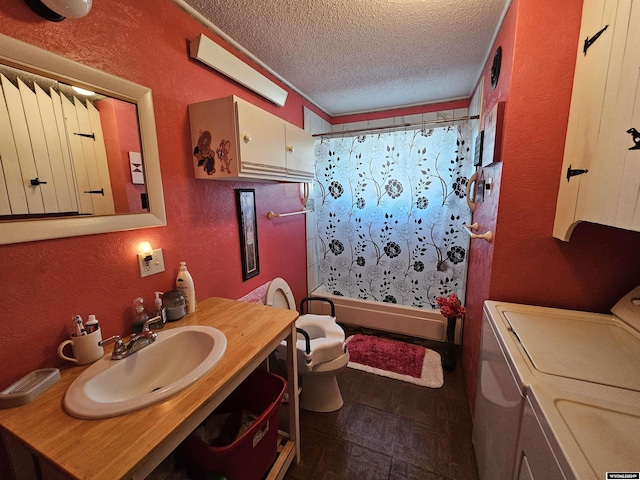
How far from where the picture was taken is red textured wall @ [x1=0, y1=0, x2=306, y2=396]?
82 cm

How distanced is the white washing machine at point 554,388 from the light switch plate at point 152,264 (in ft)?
4.88

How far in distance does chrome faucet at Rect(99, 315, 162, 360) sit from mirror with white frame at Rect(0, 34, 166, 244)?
0.43 meters

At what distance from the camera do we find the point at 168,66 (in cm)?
124

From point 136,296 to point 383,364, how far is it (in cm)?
184

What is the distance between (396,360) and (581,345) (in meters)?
1.41

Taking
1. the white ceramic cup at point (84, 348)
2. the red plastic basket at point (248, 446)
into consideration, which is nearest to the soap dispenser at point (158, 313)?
the white ceramic cup at point (84, 348)

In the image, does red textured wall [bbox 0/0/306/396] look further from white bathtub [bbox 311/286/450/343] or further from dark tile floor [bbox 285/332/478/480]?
white bathtub [bbox 311/286/450/343]

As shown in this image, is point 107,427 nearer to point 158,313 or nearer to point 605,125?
point 158,313

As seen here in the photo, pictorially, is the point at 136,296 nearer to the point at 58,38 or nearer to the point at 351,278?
the point at 58,38

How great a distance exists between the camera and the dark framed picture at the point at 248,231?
5.65 feet

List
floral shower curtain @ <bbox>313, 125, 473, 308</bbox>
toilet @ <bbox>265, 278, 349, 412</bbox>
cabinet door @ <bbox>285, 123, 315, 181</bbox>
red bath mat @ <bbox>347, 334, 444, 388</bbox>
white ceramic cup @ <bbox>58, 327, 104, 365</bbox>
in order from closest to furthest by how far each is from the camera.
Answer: white ceramic cup @ <bbox>58, 327, 104, 365</bbox> < toilet @ <bbox>265, 278, 349, 412</bbox> < cabinet door @ <bbox>285, 123, 315, 181</bbox> < red bath mat @ <bbox>347, 334, 444, 388</bbox> < floral shower curtain @ <bbox>313, 125, 473, 308</bbox>

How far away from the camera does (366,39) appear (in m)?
1.57

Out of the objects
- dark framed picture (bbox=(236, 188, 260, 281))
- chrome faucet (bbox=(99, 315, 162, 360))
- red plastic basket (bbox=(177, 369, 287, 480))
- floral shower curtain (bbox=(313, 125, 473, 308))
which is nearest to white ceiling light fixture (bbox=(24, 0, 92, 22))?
dark framed picture (bbox=(236, 188, 260, 281))

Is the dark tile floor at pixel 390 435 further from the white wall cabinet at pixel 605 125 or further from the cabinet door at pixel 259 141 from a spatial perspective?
the cabinet door at pixel 259 141
